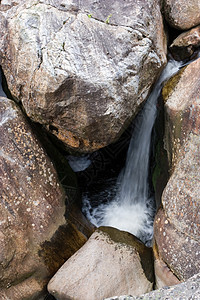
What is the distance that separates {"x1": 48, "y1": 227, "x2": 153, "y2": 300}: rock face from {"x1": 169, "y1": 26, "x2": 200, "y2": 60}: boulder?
206 cm

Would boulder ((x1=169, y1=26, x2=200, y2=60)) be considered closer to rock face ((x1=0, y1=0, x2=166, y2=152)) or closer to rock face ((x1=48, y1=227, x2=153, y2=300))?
rock face ((x1=0, y1=0, x2=166, y2=152))

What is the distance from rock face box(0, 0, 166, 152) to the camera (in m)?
2.83

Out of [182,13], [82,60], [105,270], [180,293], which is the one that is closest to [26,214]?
[105,270]

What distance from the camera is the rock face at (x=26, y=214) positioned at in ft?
10.4

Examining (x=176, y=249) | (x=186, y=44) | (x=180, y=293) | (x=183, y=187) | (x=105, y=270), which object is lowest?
(x=176, y=249)

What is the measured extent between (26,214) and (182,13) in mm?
2627

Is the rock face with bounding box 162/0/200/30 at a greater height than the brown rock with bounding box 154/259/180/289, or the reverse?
the rock face with bounding box 162/0/200/30

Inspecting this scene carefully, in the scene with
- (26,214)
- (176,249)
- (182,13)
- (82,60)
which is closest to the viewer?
(82,60)

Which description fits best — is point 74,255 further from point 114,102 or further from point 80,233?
point 114,102

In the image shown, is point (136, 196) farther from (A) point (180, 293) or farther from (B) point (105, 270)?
(A) point (180, 293)

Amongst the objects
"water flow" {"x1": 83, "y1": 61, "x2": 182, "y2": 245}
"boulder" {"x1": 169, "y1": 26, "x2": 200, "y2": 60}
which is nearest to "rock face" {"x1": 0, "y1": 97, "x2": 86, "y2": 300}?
"water flow" {"x1": 83, "y1": 61, "x2": 182, "y2": 245}

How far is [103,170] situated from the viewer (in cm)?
450

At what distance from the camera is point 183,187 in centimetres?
295

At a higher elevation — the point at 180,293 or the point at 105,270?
the point at 180,293
